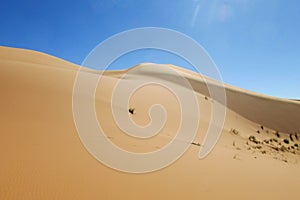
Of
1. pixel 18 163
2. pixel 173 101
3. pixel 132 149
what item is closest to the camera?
pixel 18 163

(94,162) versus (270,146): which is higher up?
(270,146)

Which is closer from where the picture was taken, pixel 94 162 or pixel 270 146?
pixel 94 162

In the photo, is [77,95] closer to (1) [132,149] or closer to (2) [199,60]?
(1) [132,149]

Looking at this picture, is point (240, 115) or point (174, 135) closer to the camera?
point (174, 135)

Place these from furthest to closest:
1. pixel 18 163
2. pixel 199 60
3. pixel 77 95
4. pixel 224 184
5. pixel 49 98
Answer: pixel 77 95
pixel 49 98
pixel 199 60
pixel 224 184
pixel 18 163

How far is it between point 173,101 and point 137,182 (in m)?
11.2

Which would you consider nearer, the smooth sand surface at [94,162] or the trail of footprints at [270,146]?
the smooth sand surface at [94,162]

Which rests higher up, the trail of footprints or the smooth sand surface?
the trail of footprints

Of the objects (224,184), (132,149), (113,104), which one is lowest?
(224,184)

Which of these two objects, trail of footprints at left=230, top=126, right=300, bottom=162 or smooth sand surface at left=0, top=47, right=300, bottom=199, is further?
trail of footprints at left=230, top=126, right=300, bottom=162

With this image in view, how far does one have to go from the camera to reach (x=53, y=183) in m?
4.04

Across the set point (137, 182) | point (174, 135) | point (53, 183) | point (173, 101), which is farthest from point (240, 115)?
point (53, 183)

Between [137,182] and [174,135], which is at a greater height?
[174,135]

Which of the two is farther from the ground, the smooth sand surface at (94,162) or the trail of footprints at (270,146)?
the trail of footprints at (270,146)
